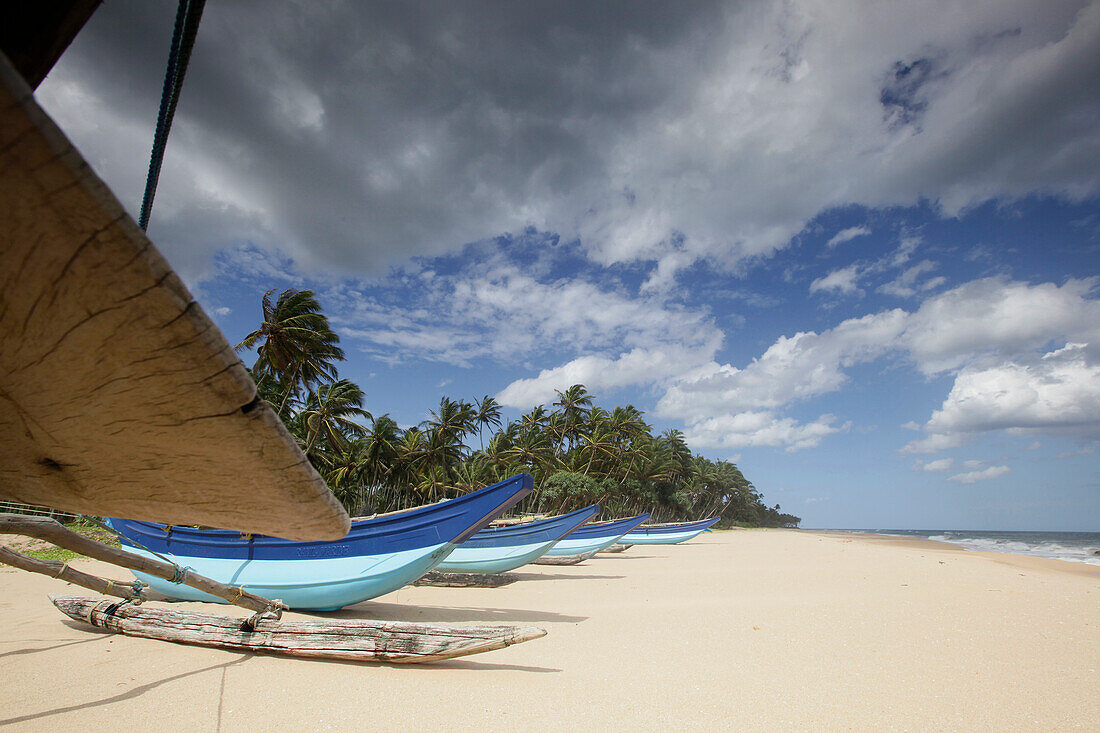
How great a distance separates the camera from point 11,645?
464 cm

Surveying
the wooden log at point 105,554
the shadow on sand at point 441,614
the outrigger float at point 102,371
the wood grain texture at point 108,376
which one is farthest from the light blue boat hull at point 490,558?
the wood grain texture at point 108,376

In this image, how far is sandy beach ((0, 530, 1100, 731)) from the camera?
338cm

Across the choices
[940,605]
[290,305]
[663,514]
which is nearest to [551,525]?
[940,605]

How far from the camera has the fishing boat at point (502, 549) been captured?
1059 cm

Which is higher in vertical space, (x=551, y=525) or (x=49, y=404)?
(x=49, y=404)

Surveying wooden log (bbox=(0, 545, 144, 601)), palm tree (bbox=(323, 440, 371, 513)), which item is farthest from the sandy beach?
palm tree (bbox=(323, 440, 371, 513))

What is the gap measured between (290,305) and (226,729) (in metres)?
21.5

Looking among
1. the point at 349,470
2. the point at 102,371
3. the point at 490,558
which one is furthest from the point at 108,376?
the point at 349,470

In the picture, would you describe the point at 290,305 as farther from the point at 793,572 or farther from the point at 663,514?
the point at 663,514

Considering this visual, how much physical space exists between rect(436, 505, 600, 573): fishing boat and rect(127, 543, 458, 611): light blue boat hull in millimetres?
4445

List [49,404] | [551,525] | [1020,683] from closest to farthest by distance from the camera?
[49,404]
[1020,683]
[551,525]

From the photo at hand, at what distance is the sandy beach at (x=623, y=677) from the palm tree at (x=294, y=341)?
1499 cm

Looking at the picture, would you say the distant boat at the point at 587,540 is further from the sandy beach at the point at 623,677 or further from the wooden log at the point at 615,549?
the sandy beach at the point at 623,677

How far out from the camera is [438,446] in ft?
107
